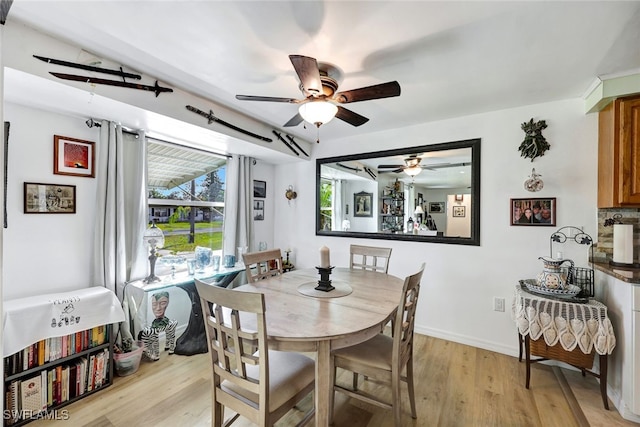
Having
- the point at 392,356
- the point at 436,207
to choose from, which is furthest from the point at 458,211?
the point at 392,356

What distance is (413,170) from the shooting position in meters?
3.29

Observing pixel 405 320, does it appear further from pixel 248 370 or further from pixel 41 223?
pixel 41 223

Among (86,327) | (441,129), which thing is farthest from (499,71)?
(86,327)

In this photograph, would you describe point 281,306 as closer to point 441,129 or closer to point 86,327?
point 86,327

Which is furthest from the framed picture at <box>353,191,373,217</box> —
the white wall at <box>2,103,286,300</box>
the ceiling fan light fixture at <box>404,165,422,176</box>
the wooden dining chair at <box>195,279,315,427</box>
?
the white wall at <box>2,103,286,300</box>

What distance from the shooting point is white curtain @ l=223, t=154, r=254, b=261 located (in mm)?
3660

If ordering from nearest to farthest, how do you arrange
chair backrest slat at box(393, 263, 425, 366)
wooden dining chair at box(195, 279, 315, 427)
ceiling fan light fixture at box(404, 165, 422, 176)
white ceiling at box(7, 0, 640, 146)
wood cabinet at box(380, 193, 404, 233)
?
wooden dining chair at box(195, 279, 315, 427) < white ceiling at box(7, 0, 640, 146) < chair backrest slat at box(393, 263, 425, 366) < ceiling fan light fixture at box(404, 165, 422, 176) < wood cabinet at box(380, 193, 404, 233)

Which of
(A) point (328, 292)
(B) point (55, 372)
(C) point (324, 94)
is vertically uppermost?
(C) point (324, 94)

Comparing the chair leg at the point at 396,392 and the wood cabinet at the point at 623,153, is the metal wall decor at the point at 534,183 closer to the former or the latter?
the wood cabinet at the point at 623,153

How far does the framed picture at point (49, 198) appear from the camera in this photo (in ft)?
7.09

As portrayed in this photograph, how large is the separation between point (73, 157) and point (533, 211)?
4034mm

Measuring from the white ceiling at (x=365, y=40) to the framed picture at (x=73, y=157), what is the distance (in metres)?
0.89

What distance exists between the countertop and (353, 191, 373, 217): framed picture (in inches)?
83.4

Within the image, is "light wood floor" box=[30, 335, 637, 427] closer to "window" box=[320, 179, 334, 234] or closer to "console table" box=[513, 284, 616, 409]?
"console table" box=[513, 284, 616, 409]
